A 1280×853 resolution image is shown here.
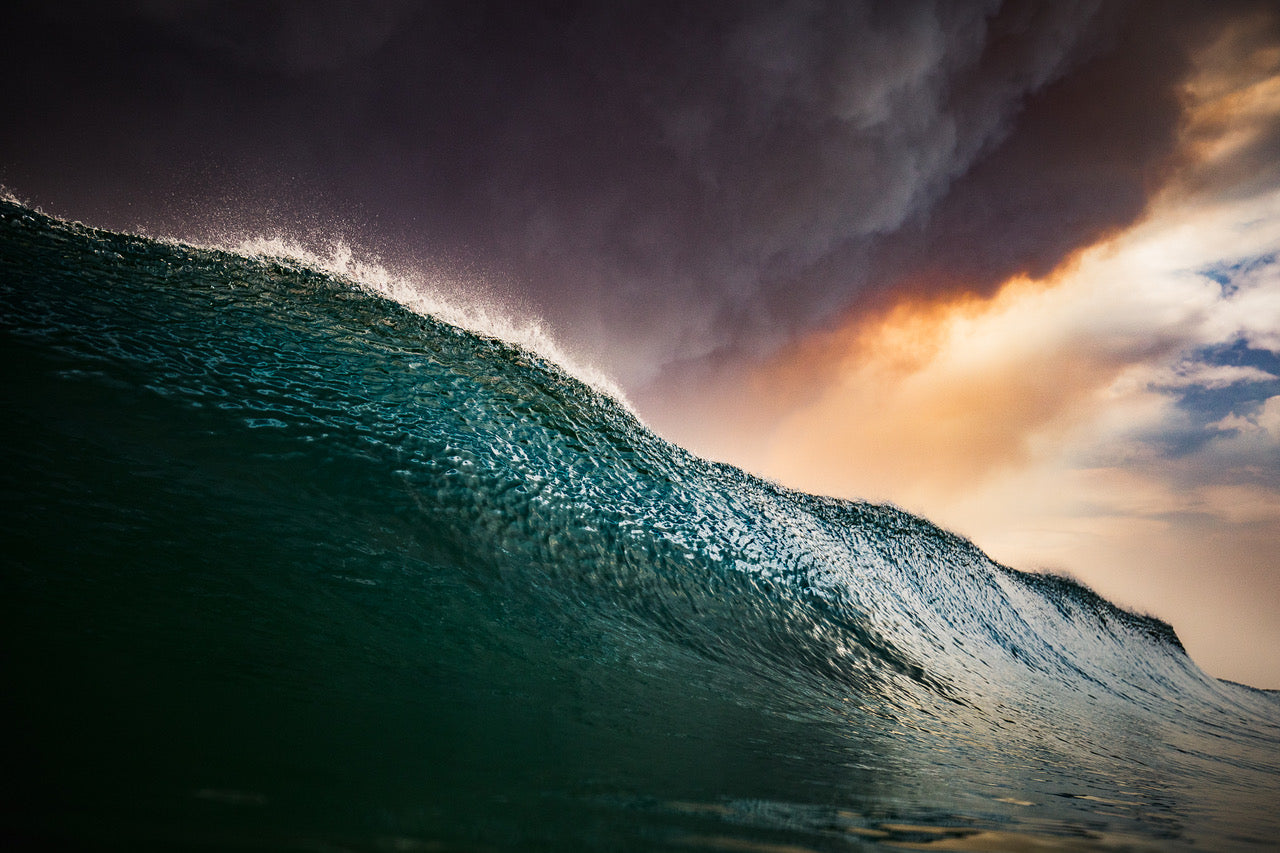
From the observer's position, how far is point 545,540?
4211 millimetres

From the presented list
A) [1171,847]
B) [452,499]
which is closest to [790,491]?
[452,499]

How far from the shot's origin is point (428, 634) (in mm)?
2684

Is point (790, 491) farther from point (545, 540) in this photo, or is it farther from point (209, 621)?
point (209, 621)

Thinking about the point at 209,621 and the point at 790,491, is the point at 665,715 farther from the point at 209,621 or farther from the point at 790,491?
the point at 790,491

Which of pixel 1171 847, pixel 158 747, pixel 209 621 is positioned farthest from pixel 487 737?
pixel 1171 847

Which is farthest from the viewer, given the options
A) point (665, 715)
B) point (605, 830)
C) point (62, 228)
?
point (62, 228)

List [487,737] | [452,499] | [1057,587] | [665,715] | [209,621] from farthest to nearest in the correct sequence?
[1057,587]
[452,499]
[665,715]
[209,621]
[487,737]

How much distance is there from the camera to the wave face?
1.29m

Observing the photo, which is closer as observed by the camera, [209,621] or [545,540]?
[209,621]

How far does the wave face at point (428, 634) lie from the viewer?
50.6 inches

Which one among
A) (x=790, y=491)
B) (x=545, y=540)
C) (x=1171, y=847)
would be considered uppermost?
(x=790, y=491)

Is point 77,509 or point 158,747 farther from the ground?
point 77,509

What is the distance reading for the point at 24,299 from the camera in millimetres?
4160

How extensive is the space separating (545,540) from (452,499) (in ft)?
2.57
